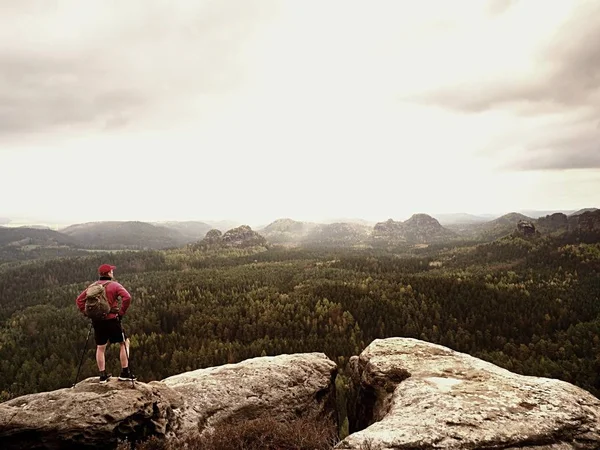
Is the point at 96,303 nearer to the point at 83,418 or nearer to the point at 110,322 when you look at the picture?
the point at 110,322

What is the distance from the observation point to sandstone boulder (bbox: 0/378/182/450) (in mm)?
14703

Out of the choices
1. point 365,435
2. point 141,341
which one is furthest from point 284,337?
point 365,435

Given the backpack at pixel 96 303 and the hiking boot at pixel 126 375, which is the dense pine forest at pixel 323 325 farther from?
the backpack at pixel 96 303

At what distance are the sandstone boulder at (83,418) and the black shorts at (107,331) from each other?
2466 millimetres

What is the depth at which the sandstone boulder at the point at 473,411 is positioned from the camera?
40.1ft

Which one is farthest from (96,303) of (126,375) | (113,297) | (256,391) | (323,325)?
(323,325)

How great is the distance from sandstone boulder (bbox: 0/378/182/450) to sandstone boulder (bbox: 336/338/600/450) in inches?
404

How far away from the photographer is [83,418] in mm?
15000

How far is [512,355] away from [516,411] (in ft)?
301

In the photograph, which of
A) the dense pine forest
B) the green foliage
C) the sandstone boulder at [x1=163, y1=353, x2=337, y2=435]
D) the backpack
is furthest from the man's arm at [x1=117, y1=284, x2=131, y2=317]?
the dense pine forest

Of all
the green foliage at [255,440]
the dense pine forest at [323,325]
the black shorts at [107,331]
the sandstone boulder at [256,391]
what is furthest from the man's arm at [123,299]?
the dense pine forest at [323,325]

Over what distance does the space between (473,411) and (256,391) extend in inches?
494

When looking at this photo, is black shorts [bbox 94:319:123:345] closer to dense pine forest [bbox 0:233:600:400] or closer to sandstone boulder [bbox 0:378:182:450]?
sandstone boulder [bbox 0:378:182:450]

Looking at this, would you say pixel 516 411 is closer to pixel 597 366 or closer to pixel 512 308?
pixel 597 366
